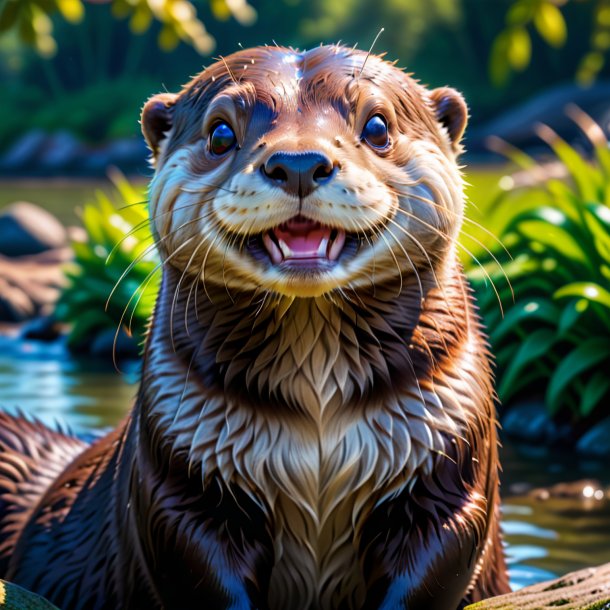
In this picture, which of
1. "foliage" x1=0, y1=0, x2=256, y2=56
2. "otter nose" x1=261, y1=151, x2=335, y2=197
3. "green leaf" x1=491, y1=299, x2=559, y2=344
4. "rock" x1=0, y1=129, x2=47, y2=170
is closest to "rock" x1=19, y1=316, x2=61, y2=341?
"green leaf" x1=491, y1=299, x2=559, y2=344

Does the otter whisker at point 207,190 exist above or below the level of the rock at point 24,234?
above

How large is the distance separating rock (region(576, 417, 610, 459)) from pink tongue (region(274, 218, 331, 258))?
3.25 meters

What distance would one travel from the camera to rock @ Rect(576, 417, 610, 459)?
5.64 metres

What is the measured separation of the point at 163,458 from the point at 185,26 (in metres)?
2.16

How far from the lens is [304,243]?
8.86ft

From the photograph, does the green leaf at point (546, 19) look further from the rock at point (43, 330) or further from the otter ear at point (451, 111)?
the rock at point (43, 330)

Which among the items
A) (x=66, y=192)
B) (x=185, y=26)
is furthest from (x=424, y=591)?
(x=66, y=192)

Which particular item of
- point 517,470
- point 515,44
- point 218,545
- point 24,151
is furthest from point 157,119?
point 24,151

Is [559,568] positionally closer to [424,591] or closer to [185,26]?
[424,591]

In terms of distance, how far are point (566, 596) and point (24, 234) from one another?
10.5 meters

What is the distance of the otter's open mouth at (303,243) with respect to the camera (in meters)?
2.68

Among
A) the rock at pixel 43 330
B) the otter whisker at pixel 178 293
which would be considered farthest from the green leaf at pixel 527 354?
the rock at pixel 43 330

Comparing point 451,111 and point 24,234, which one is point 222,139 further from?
point 24,234

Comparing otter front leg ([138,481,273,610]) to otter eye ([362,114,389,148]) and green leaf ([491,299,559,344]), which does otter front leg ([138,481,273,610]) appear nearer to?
otter eye ([362,114,389,148])
